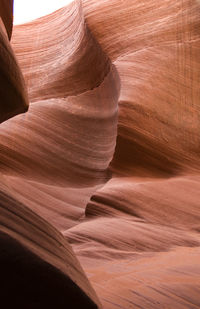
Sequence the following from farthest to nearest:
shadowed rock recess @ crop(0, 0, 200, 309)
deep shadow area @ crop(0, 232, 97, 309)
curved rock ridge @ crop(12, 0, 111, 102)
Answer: curved rock ridge @ crop(12, 0, 111, 102) < shadowed rock recess @ crop(0, 0, 200, 309) < deep shadow area @ crop(0, 232, 97, 309)

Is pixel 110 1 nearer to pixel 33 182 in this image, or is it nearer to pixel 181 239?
pixel 33 182

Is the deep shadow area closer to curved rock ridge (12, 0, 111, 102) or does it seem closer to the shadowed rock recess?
the shadowed rock recess

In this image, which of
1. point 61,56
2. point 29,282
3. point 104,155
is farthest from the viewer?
point 61,56

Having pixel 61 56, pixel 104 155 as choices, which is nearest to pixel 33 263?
pixel 104 155

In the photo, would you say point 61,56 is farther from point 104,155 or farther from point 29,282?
point 29,282

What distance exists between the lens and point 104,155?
314 cm

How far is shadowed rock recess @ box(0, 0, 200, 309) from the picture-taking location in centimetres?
125

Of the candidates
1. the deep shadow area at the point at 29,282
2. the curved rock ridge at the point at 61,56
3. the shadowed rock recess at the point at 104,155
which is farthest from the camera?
the curved rock ridge at the point at 61,56

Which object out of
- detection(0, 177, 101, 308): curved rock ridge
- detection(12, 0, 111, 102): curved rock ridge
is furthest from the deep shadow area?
detection(12, 0, 111, 102): curved rock ridge

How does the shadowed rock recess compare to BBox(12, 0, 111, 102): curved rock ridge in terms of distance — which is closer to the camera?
the shadowed rock recess

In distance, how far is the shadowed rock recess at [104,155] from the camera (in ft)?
4.11

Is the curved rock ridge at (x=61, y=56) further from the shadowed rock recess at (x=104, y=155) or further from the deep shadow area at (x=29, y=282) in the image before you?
the deep shadow area at (x=29, y=282)

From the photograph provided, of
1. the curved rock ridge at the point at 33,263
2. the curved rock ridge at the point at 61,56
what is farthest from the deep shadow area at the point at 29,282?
the curved rock ridge at the point at 61,56

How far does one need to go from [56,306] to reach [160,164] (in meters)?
1.87
